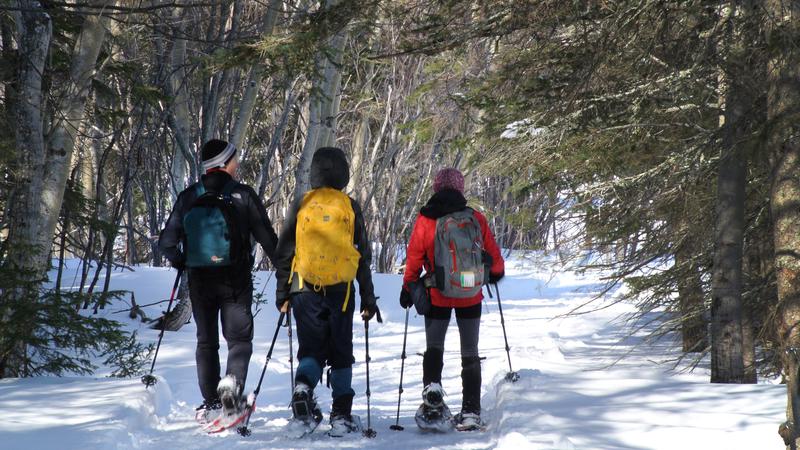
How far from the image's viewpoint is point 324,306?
6.03 metres

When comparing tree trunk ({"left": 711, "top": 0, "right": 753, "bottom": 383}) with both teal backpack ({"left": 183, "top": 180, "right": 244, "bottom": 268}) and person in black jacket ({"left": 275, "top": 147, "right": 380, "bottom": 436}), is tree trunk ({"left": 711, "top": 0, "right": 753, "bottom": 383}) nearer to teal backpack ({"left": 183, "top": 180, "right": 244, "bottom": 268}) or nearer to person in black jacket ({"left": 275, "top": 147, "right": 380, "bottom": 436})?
person in black jacket ({"left": 275, "top": 147, "right": 380, "bottom": 436})

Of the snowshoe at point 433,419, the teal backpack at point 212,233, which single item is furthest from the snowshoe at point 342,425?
the teal backpack at point 212,233

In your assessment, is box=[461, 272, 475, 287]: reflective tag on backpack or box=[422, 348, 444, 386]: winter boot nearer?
box=[461, 272, 475, 287]: reflective tag on backpack

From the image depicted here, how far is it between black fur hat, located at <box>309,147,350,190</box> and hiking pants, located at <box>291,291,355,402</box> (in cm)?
81

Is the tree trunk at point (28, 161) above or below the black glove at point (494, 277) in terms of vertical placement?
above

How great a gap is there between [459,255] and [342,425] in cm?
155

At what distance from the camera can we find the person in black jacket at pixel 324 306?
19.7ft

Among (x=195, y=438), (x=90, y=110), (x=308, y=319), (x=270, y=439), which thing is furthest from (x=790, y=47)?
(x=90, y=110)

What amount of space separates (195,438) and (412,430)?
169cm

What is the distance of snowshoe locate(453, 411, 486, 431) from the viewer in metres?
6.31

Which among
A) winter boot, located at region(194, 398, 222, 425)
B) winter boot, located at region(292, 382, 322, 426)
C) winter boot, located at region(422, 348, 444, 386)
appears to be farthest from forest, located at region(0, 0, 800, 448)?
winter boot, located at region(422, 348, 444, 386)

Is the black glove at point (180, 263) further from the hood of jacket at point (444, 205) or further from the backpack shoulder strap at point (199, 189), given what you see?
the hood of jacket at point (444, 205)

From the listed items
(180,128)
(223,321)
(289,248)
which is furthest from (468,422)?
(180,128)

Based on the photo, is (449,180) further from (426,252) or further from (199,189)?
(199,189)
